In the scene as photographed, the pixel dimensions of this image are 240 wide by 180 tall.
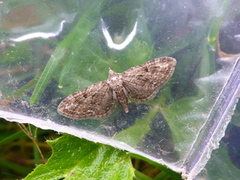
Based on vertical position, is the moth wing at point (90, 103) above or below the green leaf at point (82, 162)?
above

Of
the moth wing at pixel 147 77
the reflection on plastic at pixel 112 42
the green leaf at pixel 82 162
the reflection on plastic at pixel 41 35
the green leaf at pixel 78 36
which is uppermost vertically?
the reflection on plastic at pixel 41 35

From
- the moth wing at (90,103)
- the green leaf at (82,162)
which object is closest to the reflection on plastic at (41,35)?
the moth wing at (90,103)

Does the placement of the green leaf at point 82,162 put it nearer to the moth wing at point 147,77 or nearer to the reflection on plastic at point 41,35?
the moth wing at point 147,77

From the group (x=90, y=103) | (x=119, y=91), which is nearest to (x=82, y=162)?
(x=90, y=103)

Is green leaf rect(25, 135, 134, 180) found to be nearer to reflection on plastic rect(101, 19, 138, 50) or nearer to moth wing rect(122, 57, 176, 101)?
moth wing rect(122, 57, 176, 101)

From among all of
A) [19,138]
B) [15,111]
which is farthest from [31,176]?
[19,138]

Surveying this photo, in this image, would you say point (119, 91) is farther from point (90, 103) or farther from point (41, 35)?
point (41, 35)

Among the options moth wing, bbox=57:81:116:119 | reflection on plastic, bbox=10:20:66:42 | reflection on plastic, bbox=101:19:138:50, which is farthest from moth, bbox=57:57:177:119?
reflection on plastic, bbox=10:20:66:42
